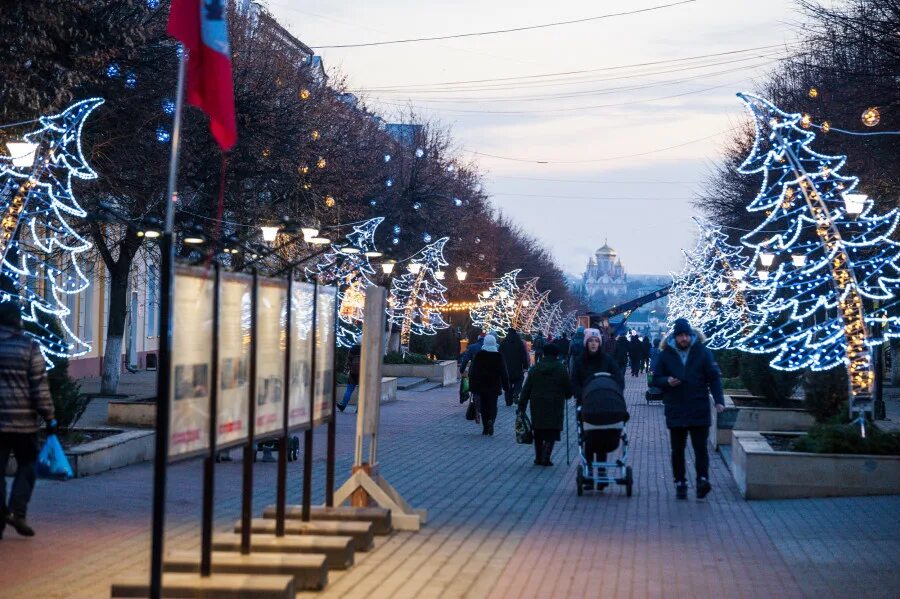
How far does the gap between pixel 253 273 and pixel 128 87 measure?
17195 millimetres

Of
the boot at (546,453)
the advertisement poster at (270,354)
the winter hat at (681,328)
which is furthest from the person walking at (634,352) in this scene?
the advertisement poster at (270,354)

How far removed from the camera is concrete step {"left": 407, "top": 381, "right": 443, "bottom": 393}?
1659 inches

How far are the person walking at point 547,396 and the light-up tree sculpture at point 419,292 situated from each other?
100 ft

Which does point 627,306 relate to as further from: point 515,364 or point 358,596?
point 358,596

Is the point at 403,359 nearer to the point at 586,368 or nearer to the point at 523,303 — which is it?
the point at 586,368

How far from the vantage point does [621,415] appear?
15.1 m

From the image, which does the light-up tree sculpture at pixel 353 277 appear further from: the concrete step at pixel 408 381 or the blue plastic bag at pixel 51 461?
the blue plastic bag at pixel 51 461

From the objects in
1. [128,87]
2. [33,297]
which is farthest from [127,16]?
[33,297]

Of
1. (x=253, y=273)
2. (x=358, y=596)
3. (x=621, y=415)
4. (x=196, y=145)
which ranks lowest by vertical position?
(x=358, y=596)

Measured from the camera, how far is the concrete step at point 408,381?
41.9 m

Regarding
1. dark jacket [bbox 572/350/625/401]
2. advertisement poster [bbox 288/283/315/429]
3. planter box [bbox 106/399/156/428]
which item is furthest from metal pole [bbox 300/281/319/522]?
planter box [bbox 106/399/156/428]

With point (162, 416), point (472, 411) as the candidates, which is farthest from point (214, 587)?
point (472, 411)

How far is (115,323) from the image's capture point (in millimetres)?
30312

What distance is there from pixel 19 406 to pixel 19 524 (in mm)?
879
